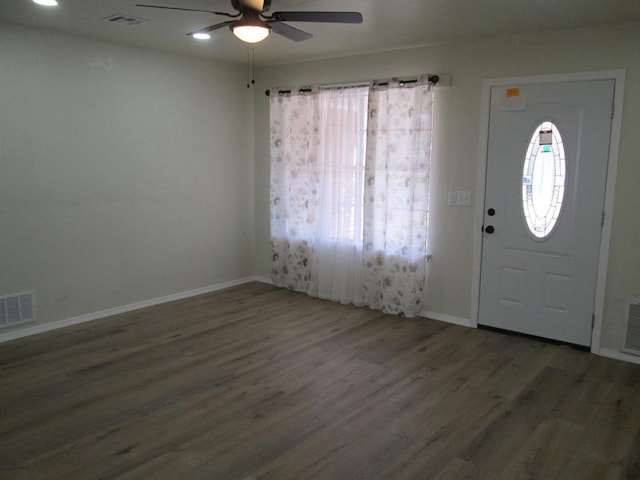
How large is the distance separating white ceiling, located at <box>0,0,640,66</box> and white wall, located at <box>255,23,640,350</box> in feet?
0.51

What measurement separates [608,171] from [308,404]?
118 inches

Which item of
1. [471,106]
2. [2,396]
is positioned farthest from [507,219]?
[2,396]

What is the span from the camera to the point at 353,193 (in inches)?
213

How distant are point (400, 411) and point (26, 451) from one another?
218cm

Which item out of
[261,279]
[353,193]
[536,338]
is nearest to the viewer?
[536,338]

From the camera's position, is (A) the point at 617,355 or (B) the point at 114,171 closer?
(A) the point at 617,355

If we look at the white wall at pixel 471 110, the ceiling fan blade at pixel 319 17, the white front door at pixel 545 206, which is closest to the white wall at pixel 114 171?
the white wall at pixel 471 110

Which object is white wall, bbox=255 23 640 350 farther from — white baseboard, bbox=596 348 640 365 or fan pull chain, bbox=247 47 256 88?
fan pull chain, bbox=247 47 256 88

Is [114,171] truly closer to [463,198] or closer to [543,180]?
[463,198]

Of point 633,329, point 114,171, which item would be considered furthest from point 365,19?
point 633,329

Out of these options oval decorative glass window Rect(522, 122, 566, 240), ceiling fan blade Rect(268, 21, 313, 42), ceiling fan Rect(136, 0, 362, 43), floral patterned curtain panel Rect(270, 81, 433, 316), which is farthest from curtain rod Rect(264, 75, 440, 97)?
ceiling fan Rect(136, 0, 362, 43)

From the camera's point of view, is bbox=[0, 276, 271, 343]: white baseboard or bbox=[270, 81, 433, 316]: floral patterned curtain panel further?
bbox=[270, 81, 433, 316]: floral patterned curtain panel

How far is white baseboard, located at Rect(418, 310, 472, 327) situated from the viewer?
15.9 ft

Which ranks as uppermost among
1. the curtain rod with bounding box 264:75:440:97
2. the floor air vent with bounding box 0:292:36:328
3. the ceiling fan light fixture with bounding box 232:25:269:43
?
the curtain rod with bounding box 264:75:440:97
